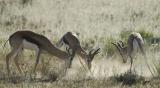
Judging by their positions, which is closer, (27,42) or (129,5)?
(27,42)

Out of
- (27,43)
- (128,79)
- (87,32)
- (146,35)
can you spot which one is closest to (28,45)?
(27,43)

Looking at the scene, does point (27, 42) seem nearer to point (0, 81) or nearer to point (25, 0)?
point (0, 81)

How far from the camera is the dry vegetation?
34.7 feet

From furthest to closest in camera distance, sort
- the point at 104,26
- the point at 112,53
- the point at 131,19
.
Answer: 1. the point at 131,19
2. the point at 104,26
3. the point at 112,53

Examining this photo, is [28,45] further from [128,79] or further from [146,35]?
[146,35]

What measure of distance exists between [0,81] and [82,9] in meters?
17.2

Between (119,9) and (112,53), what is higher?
(119,9)

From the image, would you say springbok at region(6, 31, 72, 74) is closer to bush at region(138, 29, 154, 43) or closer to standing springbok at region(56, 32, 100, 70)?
standing springbok at region(56, 32, 100, 70)

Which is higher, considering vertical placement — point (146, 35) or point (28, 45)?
point (146, 35)

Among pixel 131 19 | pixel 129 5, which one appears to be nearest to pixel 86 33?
pixel 131 19

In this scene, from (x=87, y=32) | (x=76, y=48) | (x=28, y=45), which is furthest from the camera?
(x=87, y=32)

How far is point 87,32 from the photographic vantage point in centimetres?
1948

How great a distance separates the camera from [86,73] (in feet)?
36.6

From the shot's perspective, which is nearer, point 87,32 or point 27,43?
point 27,43
